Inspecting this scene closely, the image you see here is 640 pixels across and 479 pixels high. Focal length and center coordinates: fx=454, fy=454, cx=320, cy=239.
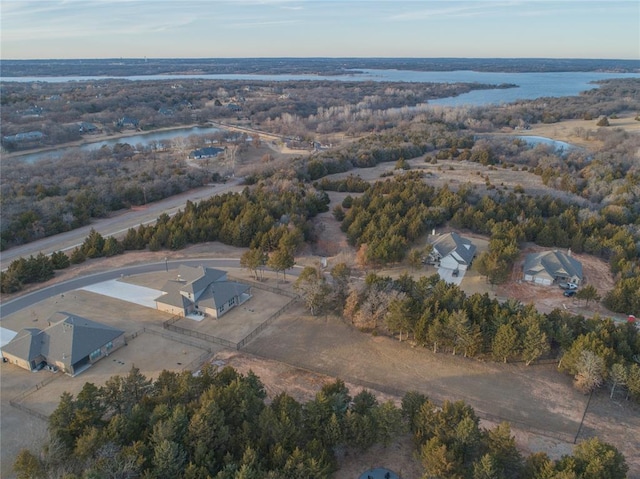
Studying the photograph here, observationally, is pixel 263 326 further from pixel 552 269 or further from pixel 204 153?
pixel 204 153

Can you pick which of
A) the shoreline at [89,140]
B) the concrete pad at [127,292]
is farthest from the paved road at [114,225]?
the shoreline at [89,140]

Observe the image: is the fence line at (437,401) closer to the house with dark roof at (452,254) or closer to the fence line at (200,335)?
the fence line at (200,335)

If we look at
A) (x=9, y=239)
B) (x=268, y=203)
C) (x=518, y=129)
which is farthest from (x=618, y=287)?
(x=518, y=129)

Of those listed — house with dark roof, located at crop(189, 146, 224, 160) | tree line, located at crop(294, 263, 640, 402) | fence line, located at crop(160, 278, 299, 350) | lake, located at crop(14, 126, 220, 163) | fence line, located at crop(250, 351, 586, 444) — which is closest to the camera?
fence line, located at crop(250, 351, 586, 444)

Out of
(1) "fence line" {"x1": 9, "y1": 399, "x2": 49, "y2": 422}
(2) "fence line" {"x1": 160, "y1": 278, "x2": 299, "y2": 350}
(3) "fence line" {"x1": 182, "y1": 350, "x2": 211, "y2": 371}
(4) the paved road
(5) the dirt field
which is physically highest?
(1) "fence line" {"x1": 9, "y1": 399, "x2": 49, "y2": 422}

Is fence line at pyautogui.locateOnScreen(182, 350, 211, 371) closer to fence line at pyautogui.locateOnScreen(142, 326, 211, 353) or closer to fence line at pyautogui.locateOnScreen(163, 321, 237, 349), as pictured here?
fence line at pyautogui.locateOnScreen(142, 326, 211, 353)

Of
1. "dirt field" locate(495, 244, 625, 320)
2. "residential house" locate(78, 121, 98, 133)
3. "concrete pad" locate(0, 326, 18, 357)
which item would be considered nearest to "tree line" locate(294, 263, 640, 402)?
"dirt field" locate(495, 244, 625, 320)

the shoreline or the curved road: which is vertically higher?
the shoreline
